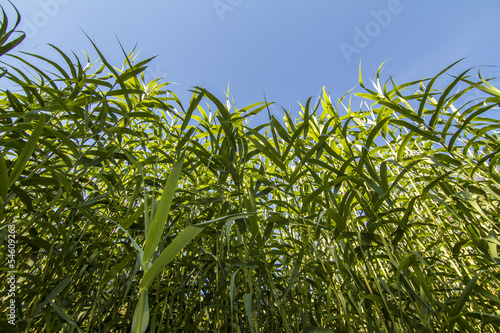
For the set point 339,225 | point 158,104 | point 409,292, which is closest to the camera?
point 409,292

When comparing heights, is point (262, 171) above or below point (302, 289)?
above

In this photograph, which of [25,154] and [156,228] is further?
[25,154]

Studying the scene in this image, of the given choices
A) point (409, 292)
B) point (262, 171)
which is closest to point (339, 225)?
point (409, 292)

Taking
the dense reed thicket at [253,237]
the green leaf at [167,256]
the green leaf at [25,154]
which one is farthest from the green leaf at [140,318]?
the green leaf at [25,154]

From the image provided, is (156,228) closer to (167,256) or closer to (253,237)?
(167,256)

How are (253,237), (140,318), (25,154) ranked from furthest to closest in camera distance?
(253,237), (25,154), (140,318)

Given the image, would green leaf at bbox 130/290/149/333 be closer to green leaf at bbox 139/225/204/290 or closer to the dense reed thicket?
green leaf at bbox 139/225/204/290

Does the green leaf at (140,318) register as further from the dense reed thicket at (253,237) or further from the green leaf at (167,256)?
the dense reed thicket at (253,237)

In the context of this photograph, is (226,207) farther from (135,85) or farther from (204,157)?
(135,85)

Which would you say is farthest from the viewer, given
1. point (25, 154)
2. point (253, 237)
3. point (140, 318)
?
point (253, 237)

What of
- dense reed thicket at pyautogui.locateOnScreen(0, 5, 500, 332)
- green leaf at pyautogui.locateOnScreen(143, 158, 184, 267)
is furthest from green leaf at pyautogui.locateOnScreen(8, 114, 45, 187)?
green leaf at pyautogui.locateOnScreen(143, 158, 184, 267)

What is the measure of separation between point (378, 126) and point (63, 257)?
1.08 meters

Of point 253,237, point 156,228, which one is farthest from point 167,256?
point 253,237

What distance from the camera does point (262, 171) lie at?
0.98 m
